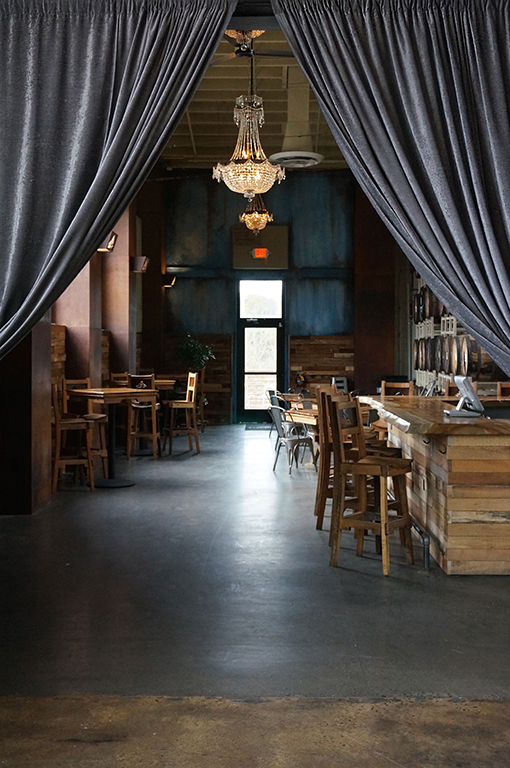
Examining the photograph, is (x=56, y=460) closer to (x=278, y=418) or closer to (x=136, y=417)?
(x=278, y=418)

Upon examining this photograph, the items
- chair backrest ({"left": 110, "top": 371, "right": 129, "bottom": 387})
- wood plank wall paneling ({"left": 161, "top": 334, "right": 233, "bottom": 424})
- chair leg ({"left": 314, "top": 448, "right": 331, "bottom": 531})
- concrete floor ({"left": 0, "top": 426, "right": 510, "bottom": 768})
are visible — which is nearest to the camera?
concrete floor ({"left": 0, "top": 426, "right": 510, "bottom": 768})

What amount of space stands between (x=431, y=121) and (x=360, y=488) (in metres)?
3.10

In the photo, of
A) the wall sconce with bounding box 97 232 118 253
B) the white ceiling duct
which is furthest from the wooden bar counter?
the wall sconce with bounding box 97 232 118 253

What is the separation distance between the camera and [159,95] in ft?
10.5

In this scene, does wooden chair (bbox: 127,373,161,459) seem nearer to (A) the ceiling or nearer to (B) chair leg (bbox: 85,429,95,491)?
(B) chair leg (bbox: 85,429,95,491)

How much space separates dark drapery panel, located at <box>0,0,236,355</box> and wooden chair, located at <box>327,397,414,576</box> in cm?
264

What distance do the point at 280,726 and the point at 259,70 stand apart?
31.6 ft

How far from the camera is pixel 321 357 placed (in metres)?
15.8

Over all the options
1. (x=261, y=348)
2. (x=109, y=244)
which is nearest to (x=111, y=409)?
(x=109, y=244)

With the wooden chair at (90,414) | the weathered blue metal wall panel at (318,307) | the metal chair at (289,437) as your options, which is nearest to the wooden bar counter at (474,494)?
the metal chair at (289,437)

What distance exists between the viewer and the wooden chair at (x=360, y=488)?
5109 mm

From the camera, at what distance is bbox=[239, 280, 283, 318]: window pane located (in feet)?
52.6

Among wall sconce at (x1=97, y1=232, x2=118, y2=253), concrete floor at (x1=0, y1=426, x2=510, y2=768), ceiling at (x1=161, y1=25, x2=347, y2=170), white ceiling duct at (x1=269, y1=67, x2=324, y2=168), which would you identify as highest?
ceiling at (x1=161, y1=25, x2=347, y2=170)

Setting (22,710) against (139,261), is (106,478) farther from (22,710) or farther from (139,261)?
(22,710)
